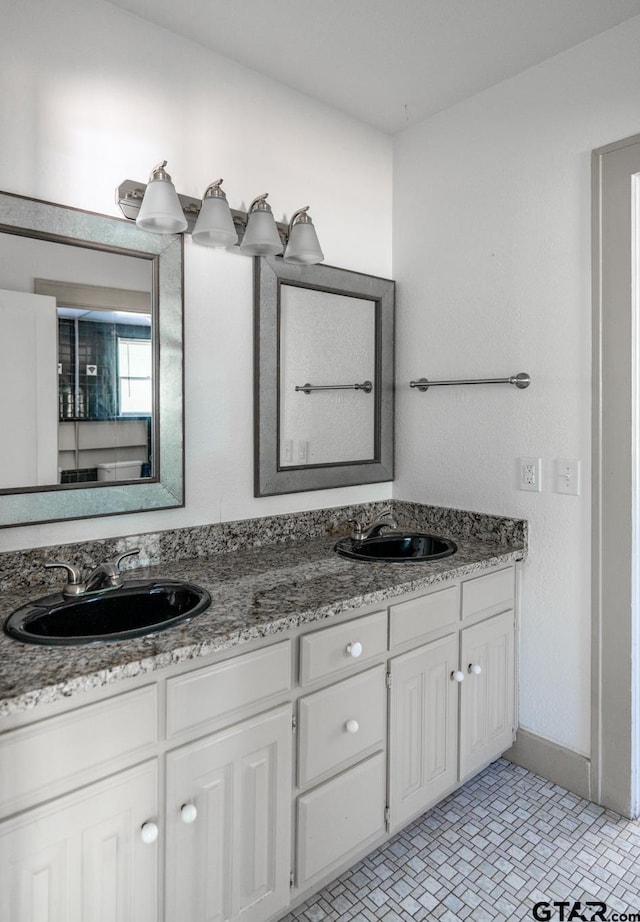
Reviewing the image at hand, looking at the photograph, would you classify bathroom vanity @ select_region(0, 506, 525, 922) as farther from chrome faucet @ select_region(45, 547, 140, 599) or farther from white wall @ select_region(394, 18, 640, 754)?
white wall @ select_region(394, 18, 640, 754)

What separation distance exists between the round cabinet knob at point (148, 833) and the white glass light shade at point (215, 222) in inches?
61.6

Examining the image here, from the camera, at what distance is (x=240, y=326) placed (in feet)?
6.81

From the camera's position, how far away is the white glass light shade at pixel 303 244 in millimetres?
2037

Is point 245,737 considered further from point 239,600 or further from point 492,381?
point 492,381

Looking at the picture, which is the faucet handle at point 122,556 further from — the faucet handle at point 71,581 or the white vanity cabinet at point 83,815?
the white vanity cabinet at point 83,815

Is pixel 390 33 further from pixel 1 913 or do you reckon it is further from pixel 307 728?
pixel 1 913

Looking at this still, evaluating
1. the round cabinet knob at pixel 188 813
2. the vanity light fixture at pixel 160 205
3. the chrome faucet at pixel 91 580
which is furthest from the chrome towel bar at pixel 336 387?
the round cabinet knob at pixel 188 813

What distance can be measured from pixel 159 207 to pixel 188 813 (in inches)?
60.6

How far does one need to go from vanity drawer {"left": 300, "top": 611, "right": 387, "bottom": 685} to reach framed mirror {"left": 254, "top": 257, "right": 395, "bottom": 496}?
2.36 ft

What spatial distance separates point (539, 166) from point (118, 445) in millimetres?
1752

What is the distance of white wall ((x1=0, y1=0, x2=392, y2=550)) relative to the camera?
64.1 inches

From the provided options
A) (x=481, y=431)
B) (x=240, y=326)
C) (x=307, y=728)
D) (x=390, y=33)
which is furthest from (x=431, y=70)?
(x=307, y=728)

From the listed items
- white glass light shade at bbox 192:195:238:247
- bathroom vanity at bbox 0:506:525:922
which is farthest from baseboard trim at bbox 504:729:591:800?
white glass light shade at bbox 192:195:238:247

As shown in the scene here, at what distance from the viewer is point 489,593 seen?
2.03 meters
